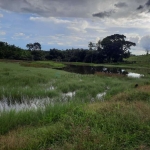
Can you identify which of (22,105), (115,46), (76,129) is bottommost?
(22,105)

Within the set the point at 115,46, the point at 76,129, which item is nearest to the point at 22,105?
the point at 76,129

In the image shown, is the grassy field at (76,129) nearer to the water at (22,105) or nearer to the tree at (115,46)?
the water at (22,105)

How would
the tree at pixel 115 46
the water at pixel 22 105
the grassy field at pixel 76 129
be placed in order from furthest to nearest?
1. the tree at pixel 115 46
2. the water at pixel 22 105
3. the grassy field at pixel 76 129

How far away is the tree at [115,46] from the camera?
92188 millimetres

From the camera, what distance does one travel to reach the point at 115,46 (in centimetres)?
9169

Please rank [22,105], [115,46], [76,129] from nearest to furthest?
[76,129] → [22,105] → [115,46]

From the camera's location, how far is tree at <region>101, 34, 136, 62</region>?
9219 cm

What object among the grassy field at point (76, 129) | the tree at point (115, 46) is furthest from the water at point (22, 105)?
the tree at point (115, 46)

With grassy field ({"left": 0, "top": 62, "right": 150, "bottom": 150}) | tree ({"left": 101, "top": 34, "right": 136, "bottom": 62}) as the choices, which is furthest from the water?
tree ({"left": 101, "top": 34, "right": 136, "bottom": 62})

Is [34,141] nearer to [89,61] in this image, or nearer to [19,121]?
[19,121]

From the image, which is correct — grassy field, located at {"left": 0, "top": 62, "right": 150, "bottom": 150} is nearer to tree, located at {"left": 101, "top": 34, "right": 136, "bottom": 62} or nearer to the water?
the water

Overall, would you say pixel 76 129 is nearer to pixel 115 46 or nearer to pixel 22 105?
pixel 22 105

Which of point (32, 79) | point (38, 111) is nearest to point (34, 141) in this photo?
point (38, 111)

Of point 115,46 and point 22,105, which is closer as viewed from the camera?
point 22,105
